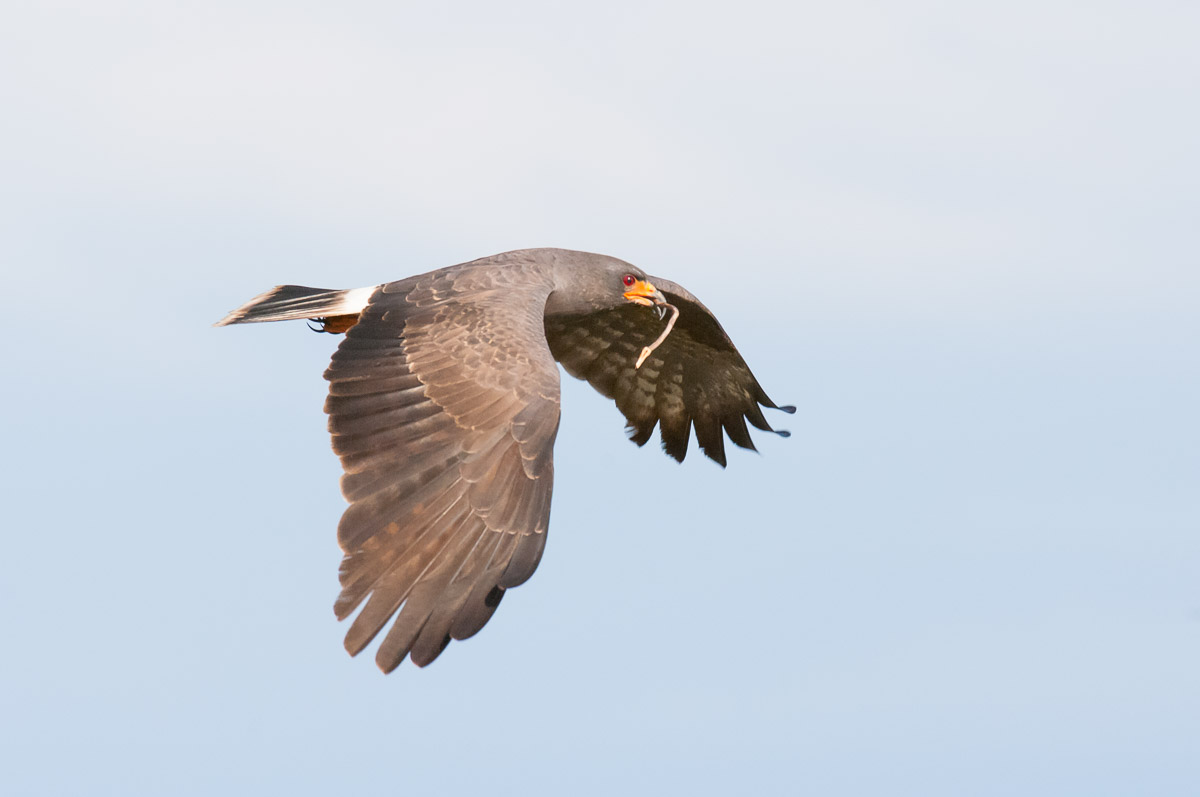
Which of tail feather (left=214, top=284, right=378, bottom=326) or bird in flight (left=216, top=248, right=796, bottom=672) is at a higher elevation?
tail feather (left=214, top=284, right=378, bottom=326)

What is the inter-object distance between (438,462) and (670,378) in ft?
13.2

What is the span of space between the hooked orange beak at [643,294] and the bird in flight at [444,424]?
0.04 feet

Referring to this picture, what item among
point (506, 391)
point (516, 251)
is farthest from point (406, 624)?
point (516, 251)

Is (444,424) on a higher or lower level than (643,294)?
lower

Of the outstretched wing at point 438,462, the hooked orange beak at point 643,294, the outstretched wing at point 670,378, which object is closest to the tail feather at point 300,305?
the outstretched wing at point 438,462

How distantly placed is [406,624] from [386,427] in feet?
3.95

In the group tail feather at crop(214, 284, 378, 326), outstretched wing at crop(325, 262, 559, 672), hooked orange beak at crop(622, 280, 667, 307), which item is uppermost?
hooked orange beak at crop(622, 280, 667, 307)

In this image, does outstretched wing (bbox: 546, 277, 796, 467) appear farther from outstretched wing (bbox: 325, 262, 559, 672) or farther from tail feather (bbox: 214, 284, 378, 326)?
outstretched wing (bbox: 325, 262, 559, 672)

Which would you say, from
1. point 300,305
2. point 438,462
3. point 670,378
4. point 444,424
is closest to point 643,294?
point 670,378

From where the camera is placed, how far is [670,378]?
10570mm

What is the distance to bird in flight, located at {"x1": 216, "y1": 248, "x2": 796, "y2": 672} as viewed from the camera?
20.6 ft

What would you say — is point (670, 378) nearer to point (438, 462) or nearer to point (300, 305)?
point (300, 305)

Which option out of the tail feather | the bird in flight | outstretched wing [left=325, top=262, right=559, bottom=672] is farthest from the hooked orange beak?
the tail feather

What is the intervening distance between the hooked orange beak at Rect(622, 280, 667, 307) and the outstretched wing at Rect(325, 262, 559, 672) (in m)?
1.53
